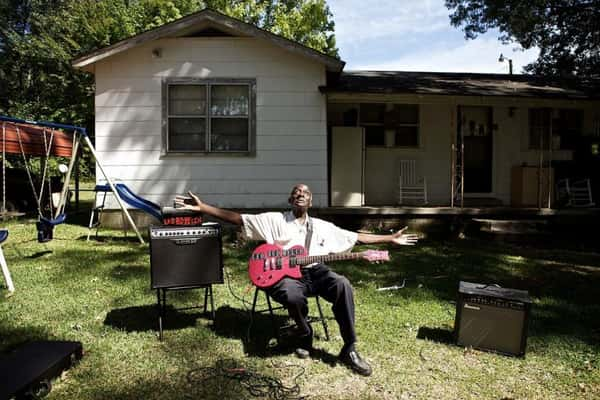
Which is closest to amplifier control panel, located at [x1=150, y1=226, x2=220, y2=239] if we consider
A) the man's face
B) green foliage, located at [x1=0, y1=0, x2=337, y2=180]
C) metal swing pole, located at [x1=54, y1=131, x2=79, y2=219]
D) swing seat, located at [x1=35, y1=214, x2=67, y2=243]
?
the man's face

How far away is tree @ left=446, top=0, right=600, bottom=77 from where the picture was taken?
11266mm

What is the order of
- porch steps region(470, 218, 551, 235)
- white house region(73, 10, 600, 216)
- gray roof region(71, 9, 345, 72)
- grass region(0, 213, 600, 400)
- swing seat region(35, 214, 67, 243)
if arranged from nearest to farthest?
grass region(0, 213, 600, 400) < swing seat region(35, 214, 67, 243) < gray roof region(71, 9, 345, 72) < porch steps region(470, 218, 551, 235) < white house region(73, 10, 600, 216)

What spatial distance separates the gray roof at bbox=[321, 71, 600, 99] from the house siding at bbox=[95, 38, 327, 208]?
0.87 m

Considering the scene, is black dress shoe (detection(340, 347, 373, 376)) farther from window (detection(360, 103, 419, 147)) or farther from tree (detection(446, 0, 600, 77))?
tree (detection(446, 0, 600, 77))

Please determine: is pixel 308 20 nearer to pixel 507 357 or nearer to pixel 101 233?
pixel 101 233

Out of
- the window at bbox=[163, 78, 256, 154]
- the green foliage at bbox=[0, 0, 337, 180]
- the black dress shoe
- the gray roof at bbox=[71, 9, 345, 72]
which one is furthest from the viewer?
the green foliage at bbox=[0, 0, 337, 180]

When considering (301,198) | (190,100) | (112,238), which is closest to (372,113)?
(190,100)

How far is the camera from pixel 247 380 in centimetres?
332

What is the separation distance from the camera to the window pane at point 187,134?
9.11 m

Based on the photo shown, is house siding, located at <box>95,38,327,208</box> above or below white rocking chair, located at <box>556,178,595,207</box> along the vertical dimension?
above

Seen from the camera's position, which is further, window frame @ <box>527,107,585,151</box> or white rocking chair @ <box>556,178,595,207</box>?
window frame @ <box>527,107,585,151</box>

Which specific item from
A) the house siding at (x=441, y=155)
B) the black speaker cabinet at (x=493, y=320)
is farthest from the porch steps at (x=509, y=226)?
the black speaker cabinet at (x=493, y=320)

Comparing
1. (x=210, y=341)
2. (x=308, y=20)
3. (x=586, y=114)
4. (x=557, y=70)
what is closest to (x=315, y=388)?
(x=210, y=341)

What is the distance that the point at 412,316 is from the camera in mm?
4719
